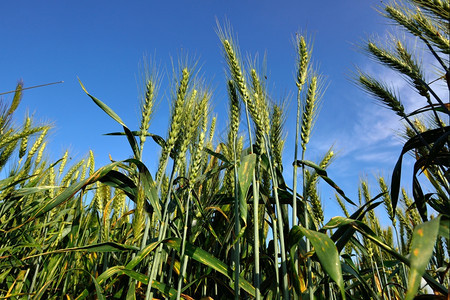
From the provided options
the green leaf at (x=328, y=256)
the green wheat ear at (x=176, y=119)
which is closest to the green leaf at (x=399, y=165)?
the green leaf at (x=328, y=256)

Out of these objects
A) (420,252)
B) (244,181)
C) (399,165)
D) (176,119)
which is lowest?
(420,252)

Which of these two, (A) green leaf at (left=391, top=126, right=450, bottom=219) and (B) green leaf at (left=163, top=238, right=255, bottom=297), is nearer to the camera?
(B) green leaf at (left=163, top=238, right=255, bottom=297)

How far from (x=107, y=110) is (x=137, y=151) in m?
0.29

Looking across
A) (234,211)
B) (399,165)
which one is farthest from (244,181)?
(399,165)

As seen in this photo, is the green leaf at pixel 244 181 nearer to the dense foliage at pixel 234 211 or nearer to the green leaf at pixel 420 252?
the dense foliage at pixel 234 211

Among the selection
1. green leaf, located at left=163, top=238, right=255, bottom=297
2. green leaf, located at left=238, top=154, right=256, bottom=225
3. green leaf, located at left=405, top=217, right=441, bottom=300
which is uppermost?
green leaf, located at left=238, top=154, right=256, bottom=225

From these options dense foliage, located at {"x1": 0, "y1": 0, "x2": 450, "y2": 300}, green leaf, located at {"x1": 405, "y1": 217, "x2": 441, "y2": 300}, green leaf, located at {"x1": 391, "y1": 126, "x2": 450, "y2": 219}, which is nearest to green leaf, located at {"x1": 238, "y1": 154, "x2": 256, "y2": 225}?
dense foliage, located at {"x1": 0, "y1": 0, "x2": 450, "y2": 300}

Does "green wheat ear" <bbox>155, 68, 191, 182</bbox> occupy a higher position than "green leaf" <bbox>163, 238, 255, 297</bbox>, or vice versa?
"green wheat ear" <bbox>155, 68, 191, 182</bbox>

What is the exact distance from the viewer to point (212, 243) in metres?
1.91

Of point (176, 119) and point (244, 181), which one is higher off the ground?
point (176, 119)

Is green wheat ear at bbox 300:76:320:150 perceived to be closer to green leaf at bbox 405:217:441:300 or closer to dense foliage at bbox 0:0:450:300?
dense foliage at bbox 0:0:450:300

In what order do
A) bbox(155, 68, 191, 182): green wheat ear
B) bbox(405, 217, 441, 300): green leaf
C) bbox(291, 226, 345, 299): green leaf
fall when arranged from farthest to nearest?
bbox(155, 68, 191, 182): green wheat ear → bbox(291, 226, 345, 299): green leaf → bbox(405, 217, 441, 300): green leaf

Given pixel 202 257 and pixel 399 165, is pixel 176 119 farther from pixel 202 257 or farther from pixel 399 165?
pixel 399 165

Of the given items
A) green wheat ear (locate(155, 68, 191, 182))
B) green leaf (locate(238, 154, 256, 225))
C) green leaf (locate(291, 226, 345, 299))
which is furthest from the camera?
green wheat ear (locate(155, 68, 191, 182))
